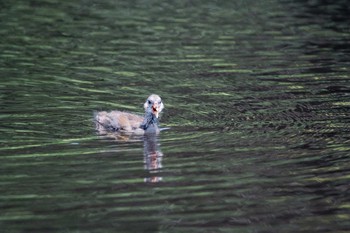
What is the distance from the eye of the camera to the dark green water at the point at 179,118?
1059 centimetres

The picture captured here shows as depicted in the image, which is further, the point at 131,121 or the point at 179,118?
the point at 179,118

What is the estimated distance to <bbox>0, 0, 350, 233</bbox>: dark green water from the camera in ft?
34.7

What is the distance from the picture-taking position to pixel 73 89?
56.5 ft

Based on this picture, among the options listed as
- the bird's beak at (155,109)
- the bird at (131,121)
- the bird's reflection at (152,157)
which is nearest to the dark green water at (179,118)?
the bird's reflection at (152,157)

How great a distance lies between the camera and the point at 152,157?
12.7 m

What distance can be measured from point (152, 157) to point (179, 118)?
2.66 m

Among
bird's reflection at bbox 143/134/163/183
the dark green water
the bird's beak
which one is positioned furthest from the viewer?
the bird's beak

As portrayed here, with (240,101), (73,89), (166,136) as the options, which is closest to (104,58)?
(73,89)

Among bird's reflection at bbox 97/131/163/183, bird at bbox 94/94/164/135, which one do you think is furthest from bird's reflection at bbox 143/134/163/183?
bird at bbox 94/94/164/135

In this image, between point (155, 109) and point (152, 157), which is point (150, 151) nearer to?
point (152, 157)

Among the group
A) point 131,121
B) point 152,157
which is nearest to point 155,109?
point 131,121

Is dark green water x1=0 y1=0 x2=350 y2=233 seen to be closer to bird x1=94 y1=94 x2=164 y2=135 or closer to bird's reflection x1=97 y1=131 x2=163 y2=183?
bird's reflection x1=97 y1=131 x2=163 y2=183

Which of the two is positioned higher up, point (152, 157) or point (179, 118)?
point (152, 157)

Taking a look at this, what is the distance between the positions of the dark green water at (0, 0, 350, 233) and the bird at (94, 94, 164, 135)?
0.85 feet
